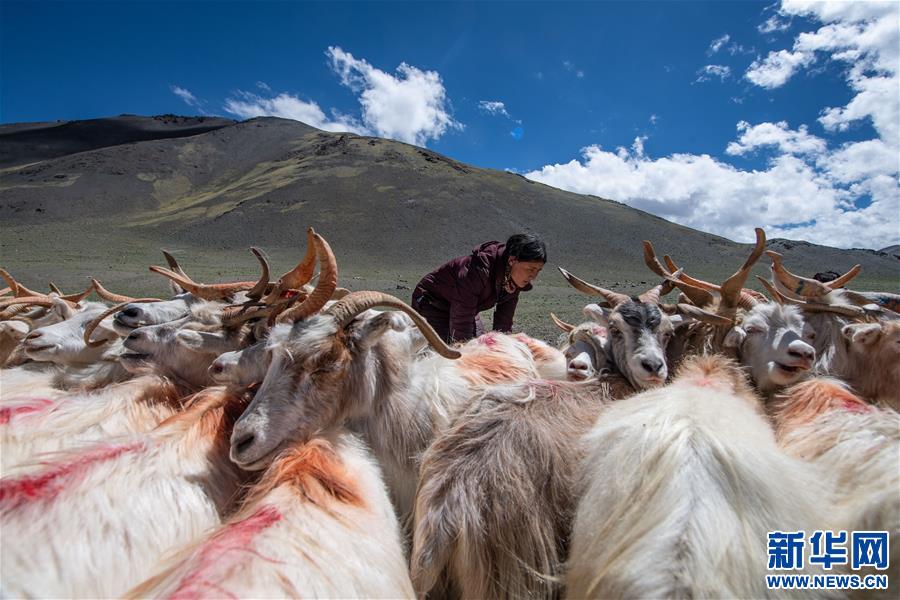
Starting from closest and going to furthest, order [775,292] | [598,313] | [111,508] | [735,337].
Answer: [111,508], [735,337], [598,313], [775,292]

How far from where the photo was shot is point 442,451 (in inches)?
117

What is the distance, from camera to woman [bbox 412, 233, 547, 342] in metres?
5.60

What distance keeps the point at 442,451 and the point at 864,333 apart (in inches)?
127

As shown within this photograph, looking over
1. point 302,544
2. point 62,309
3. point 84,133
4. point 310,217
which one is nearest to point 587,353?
point 302,544

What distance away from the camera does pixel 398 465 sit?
3.28 m

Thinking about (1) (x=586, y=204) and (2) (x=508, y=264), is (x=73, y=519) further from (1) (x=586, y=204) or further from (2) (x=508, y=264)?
(1) (x=586, y=204)

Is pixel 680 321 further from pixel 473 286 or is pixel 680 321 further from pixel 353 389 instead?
pixel 353 389

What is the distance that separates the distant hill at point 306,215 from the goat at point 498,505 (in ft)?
104

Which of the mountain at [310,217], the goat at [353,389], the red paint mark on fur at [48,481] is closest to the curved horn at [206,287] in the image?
the goat at [353,389]

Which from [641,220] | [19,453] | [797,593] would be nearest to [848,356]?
[797,593]

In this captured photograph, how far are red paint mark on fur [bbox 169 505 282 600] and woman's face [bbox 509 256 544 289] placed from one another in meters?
3.94

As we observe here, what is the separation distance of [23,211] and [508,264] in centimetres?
9277

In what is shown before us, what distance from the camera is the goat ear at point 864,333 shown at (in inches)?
138

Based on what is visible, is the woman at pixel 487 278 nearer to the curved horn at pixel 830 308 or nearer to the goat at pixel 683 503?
the curved horn at pixel 830 308
